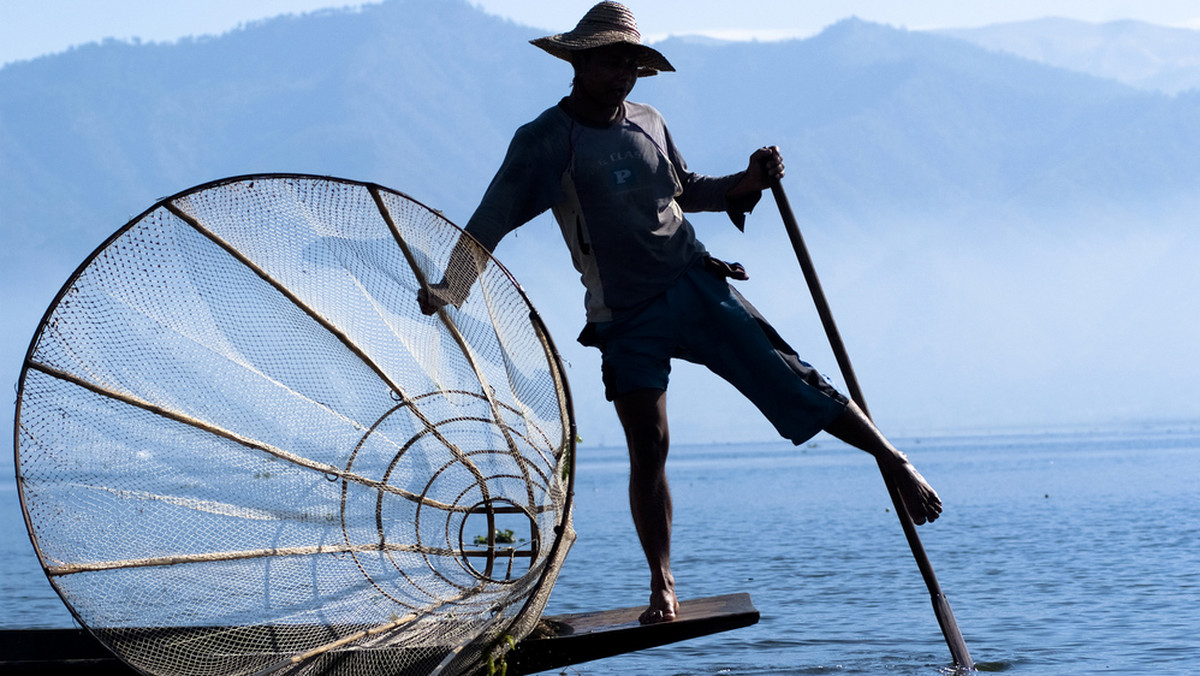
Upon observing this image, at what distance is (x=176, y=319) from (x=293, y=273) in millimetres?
447

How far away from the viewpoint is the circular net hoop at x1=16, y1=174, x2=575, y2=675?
3943 millimetres

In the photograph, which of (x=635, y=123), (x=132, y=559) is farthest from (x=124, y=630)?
(x=635, y=123)

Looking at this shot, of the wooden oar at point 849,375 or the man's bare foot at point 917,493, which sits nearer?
the man's bare foot at point 917,493

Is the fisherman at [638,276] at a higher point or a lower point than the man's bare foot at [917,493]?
higher

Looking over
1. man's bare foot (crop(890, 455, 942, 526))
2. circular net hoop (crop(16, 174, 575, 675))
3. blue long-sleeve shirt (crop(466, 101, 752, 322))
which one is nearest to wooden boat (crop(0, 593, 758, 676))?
circular net hoop (crop(16, 174, 575, 675))

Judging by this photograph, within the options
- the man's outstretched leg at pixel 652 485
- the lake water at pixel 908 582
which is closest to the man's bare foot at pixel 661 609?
the man's outstretched leg at pixel 652 485

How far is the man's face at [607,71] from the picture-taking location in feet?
13.4

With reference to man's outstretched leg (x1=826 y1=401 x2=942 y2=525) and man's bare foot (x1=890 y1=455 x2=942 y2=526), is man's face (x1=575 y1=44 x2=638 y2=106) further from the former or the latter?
man's bare foot (x1=890 y1=455 x2=942 y2=526)

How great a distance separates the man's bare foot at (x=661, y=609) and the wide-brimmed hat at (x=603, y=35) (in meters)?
1.76

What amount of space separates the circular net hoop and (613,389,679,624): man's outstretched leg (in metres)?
0.26

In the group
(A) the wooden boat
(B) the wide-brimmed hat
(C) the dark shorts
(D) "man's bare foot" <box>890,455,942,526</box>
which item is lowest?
(A) the wooden boat

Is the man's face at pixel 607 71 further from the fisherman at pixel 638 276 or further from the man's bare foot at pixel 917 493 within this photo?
the man's bare foot at pixel 917 493

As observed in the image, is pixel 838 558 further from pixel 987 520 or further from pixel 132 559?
pixel 132 559

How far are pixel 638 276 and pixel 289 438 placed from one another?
1.44m
